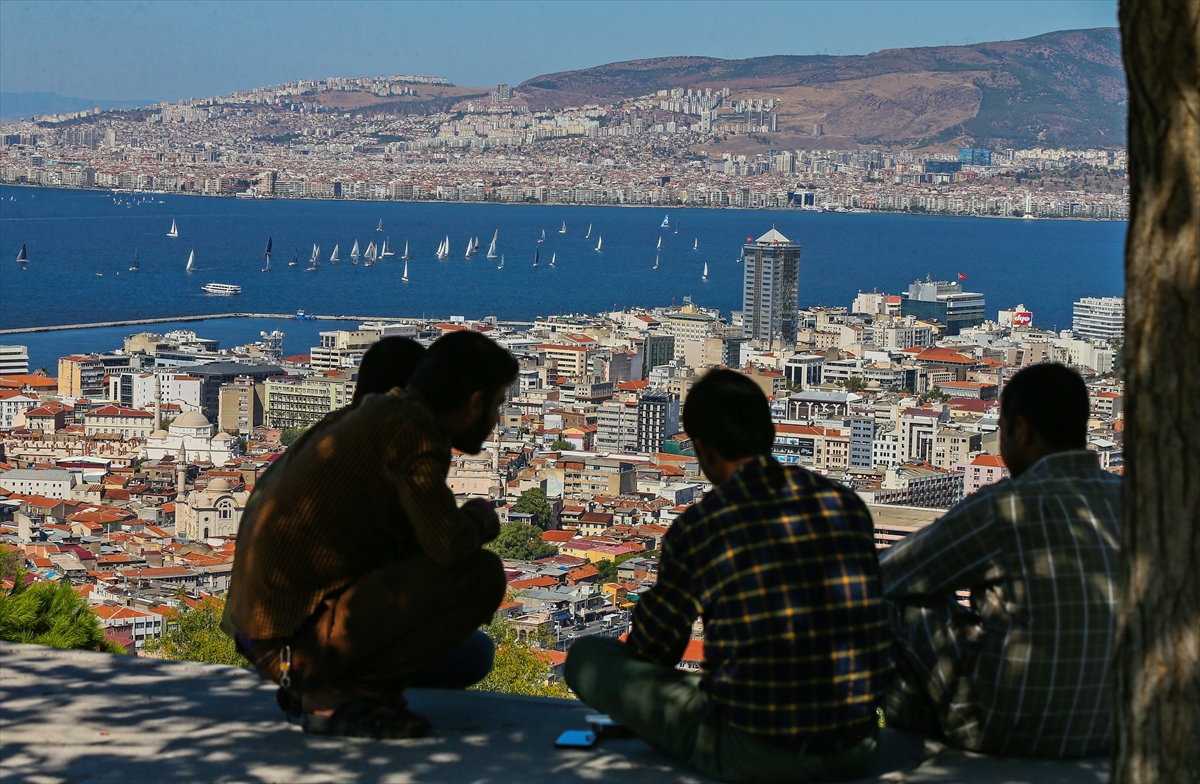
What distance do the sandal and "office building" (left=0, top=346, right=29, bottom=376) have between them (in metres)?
33.2

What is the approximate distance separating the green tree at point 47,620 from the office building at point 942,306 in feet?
150

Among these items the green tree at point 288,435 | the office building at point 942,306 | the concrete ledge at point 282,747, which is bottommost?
the green tree at point 288,435

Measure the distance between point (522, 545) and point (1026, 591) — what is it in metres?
17.6

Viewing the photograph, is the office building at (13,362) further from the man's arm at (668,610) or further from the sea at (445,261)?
the man's arm at (668,610)

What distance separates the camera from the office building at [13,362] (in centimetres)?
3281

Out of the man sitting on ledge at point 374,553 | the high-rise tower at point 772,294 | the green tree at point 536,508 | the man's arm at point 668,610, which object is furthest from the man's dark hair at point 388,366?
the high-rise tower at point 772,294

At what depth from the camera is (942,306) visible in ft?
161

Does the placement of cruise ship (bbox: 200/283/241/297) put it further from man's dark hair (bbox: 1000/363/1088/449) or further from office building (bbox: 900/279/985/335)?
man's dark hair (bbox: 1000/363/1088/449)

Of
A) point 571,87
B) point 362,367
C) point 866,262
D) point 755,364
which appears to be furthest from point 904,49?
point 362,367

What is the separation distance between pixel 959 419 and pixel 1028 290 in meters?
33.4

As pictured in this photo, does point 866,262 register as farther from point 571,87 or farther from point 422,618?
point 571,87

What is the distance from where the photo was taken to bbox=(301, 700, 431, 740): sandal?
1.71m

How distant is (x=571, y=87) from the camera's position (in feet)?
533

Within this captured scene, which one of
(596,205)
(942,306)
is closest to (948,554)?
(942,306)
